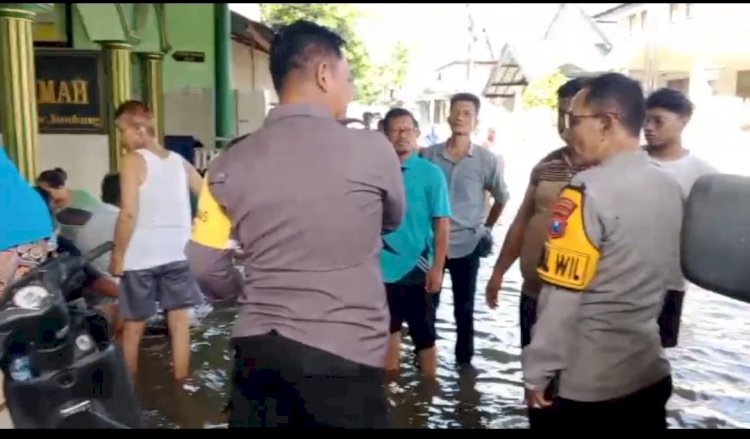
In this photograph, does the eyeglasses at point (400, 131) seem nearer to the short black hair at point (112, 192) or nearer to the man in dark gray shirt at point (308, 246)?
the short black hair at point (112, 192)

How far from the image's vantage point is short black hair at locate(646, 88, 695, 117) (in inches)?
132

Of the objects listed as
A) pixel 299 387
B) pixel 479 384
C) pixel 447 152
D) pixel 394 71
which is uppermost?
pixel 394 71

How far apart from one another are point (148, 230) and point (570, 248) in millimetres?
2506

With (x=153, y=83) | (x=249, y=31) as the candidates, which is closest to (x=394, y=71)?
(x=249, y=31)

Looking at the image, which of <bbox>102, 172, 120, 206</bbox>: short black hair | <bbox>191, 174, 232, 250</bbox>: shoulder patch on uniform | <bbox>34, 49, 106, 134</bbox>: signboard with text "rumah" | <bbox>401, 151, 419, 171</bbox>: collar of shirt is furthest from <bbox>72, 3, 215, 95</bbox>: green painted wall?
<bbox>191, 174, 232, 250</bbox>: shoulder patch on uniform

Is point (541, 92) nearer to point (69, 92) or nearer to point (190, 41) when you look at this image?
point (190, 41)

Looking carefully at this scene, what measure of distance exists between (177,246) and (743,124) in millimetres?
3872

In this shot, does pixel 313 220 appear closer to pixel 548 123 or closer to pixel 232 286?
pixel 232 286

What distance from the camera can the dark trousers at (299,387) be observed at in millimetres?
1843

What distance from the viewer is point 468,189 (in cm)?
435

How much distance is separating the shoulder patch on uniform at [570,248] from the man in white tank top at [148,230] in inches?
94.2

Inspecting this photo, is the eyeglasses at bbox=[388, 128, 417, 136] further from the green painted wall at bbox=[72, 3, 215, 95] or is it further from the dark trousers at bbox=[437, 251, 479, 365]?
the green painted wall at bbox=[72, 3, 215, 95]

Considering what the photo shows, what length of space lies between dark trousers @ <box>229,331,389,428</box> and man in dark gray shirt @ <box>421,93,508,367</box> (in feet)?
8.07

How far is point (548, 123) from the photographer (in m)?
16.6
